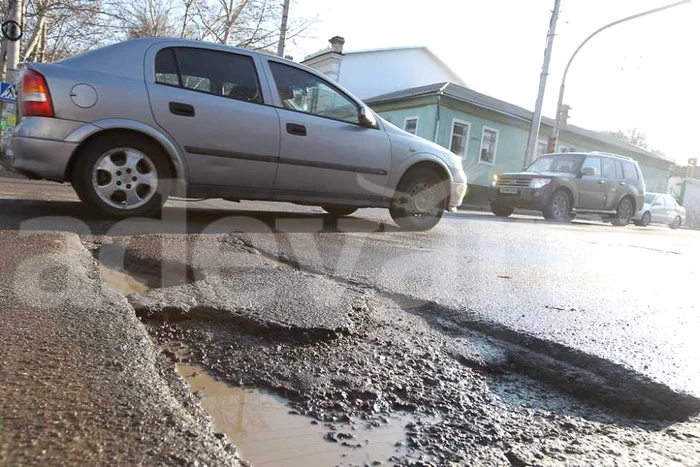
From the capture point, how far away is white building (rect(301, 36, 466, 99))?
A: 26.6 metres

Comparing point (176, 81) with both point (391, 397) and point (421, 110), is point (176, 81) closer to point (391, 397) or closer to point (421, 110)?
point (391, 397)

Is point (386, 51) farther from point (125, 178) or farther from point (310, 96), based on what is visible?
point (125, 178)

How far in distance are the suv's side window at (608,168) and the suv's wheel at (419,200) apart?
875 centimetres

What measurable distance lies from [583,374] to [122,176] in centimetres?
371

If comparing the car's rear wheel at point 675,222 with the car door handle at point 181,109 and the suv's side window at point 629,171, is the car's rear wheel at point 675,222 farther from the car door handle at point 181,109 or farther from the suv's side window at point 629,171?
the car door handle at point 181,109

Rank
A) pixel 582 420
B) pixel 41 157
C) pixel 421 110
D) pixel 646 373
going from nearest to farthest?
1. pixel 582 420
2. pixel 646 373
3. pixel 41 157
4. pixel 421 110

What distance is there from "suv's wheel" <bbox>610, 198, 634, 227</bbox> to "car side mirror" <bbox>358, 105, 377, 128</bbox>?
10719 millimetres

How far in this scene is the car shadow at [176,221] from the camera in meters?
3.97

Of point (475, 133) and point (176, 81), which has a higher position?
point (475, 133)

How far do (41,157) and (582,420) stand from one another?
4.05 metres

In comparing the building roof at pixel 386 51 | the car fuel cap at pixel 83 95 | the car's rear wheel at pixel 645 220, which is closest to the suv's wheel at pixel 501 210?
the car's rear wheel at pixel 645 220

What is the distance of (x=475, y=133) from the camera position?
77.5ft

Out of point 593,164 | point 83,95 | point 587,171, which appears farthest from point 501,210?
point 83,95

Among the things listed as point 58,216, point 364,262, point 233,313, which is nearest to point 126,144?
point 58,216
